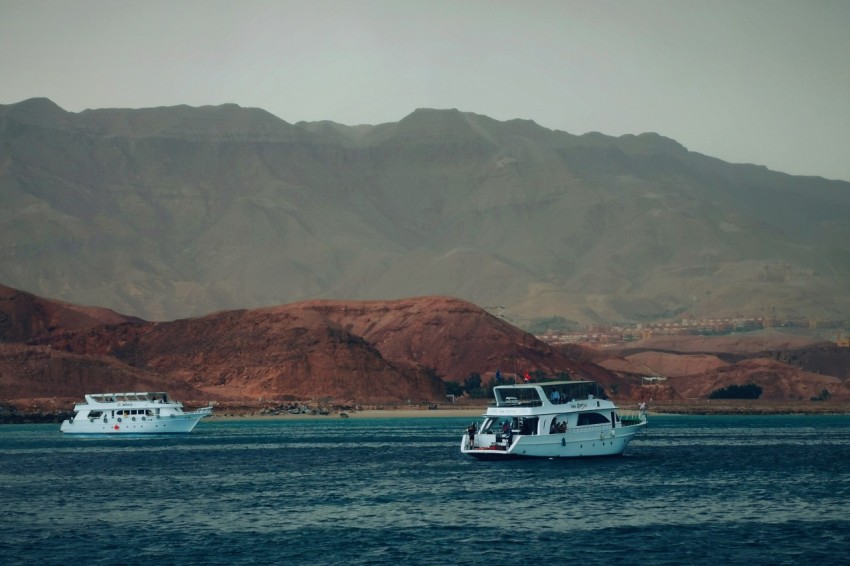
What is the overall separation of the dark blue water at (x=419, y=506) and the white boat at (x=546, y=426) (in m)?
1.46

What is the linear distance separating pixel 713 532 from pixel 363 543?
1728 centimetres

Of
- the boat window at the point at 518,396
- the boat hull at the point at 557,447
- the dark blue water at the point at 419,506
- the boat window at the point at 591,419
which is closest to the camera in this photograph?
the dark blue water at the point at 419,506

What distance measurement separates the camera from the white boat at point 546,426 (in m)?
101

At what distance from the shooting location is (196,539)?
65000 millimetres

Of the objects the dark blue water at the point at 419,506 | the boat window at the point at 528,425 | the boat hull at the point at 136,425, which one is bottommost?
the dark blue water at the point at 419,506

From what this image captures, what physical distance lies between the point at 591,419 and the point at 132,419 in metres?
71.1

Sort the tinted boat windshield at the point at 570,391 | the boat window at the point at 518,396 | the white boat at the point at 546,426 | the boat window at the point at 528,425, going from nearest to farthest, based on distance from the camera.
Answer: the white boat at the point at 546,426
the boat window at the point at 518,396
the boat window at the point at 528,425
the tinted boat windshield at the point at 570,391

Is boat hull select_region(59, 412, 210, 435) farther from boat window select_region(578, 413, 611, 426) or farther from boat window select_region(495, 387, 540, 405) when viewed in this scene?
boat window select_region(578, 413, 611, 426)

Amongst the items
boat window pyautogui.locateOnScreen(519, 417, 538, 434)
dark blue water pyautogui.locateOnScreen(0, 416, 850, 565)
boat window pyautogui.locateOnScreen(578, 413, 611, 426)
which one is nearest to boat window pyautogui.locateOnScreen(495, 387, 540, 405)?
boat window pyautogui.locateOnScreen(519, 417, 538, 434)

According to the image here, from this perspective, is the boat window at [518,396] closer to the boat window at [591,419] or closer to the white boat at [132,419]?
the boat window at [591,419]

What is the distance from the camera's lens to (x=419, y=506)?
76438 millimetres

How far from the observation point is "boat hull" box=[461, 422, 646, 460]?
332 feet

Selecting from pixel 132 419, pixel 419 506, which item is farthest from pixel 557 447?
pixel 132 419

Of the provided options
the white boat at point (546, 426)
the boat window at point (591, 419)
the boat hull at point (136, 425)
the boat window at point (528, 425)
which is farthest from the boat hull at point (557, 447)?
the boat hull at point (136, 425)
